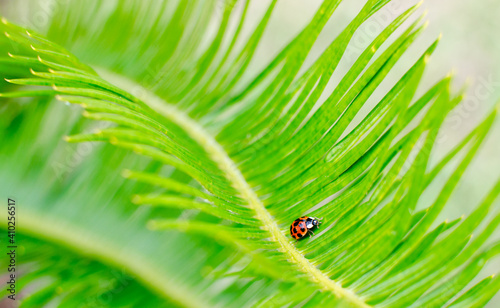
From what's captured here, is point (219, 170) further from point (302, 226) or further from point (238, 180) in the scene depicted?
point (302, 226)

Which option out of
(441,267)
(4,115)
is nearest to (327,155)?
(441,267)

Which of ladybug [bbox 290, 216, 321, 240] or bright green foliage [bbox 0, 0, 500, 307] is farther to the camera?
ladybug [bbox 290, 216, 321, 240]

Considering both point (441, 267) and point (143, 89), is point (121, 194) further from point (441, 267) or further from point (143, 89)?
point (441, 267)

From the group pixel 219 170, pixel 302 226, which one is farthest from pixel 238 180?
pixel 302 226

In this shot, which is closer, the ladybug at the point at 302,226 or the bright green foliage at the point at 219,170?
the bright green foliage at the point at 219,170

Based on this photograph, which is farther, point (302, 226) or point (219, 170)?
point (219, 170)
